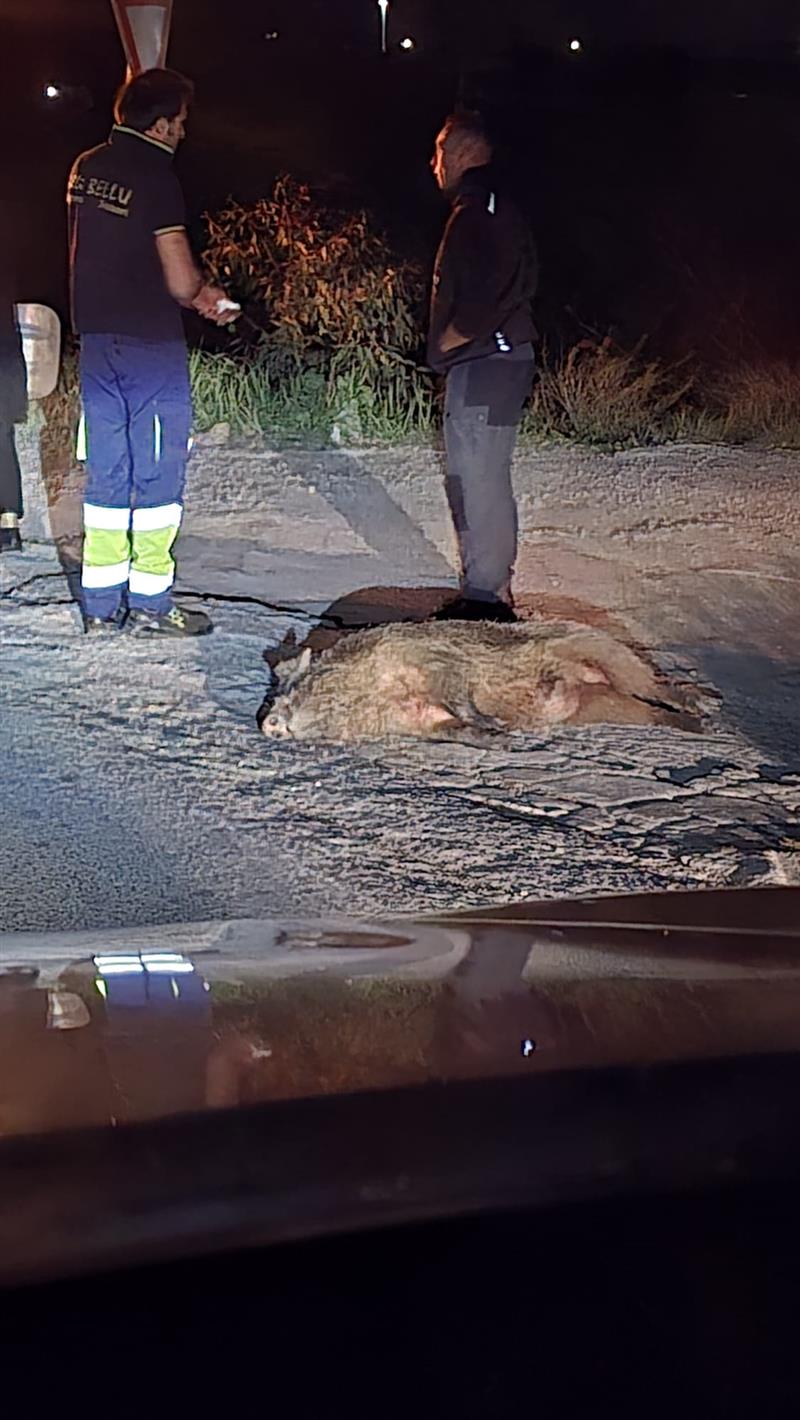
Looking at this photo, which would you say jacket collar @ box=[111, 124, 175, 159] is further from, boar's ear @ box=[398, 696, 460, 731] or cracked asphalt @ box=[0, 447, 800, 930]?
boar's ear @ box=[398, 696, 460, 731]

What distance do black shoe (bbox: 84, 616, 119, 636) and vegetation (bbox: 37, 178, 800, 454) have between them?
4.33 metres

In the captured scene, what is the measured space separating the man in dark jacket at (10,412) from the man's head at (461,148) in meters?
2.47

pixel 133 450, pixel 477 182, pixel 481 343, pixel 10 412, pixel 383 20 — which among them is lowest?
pixel 10 412

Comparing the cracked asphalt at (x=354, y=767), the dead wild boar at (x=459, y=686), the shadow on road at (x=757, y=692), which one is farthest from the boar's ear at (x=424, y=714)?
the shadow on road at (x=757, y=692)

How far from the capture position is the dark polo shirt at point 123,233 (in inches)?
262

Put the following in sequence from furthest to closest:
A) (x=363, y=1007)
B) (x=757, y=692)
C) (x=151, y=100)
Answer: (x=151, y=100), (x=757, y=692), (x=363, y=1007)

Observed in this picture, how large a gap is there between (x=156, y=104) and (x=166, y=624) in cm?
212

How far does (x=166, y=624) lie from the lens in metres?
7.07

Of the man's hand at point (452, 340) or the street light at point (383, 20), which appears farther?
the street light at point (383, 20)

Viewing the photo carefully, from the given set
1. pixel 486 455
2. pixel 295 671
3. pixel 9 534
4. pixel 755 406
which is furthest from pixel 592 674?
pixel 755 406

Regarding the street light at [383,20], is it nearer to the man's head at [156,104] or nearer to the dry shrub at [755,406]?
the dry shrub at [755,406]

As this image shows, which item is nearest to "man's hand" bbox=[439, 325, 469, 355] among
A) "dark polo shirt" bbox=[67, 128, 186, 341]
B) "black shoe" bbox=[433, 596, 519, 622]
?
"black shoe" bbox=[433, 596, 519, 622]

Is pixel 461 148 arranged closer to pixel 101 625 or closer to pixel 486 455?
pixel 486 455

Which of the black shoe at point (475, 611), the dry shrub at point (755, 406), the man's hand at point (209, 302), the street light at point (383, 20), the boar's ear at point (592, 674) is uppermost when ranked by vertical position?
the street light at point (383, 20)
